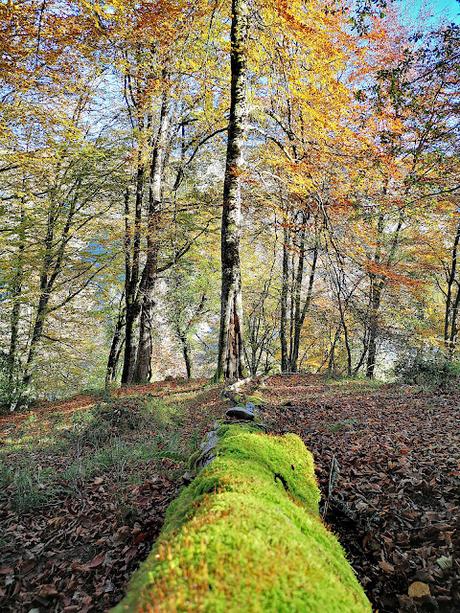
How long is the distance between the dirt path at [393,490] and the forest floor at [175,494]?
0.01m

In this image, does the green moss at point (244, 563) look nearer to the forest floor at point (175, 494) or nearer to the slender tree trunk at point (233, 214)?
the forest floor at point (175, 494)

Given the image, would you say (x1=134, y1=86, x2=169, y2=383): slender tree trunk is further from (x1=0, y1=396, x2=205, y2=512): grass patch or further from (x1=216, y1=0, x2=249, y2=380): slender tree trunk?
(x1=0, y1=396, x2=205, y2=512): grass patch

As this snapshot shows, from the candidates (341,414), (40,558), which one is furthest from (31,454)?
(341,414)

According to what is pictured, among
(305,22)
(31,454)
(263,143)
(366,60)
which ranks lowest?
(31,454)

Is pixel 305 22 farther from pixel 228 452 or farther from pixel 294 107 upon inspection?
pixel 228 452

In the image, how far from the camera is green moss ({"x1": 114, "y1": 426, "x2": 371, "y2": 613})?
1150mm

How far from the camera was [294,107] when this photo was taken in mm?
7770

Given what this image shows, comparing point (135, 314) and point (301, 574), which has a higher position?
point (135, 314)

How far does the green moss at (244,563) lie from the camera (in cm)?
115

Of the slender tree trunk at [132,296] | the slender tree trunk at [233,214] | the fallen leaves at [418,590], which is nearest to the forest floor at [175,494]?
the fallen leaves at [418,590]

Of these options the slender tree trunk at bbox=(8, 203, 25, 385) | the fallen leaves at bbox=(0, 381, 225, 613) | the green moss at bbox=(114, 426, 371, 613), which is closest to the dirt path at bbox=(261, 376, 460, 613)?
the green moss at bbox=(114, 426, 371, 613)

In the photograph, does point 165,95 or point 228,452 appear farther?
point 165,95

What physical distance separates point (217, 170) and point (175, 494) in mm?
13158

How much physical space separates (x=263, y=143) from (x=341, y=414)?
499 inches
